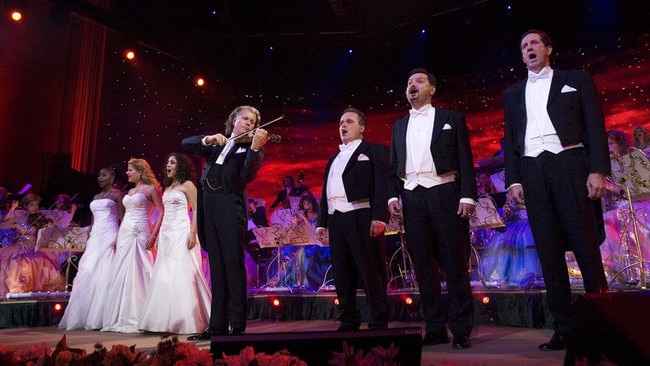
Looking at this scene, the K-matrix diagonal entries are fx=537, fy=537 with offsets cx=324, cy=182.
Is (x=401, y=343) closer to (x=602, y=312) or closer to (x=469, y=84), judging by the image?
(x=602, y=312)

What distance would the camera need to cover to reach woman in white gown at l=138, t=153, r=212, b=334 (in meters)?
4.95

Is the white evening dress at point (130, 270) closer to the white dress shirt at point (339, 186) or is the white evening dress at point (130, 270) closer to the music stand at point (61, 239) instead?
the music stand at point (61, 239)

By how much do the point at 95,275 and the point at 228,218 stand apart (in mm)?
3011

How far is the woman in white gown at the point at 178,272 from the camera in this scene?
495 cm

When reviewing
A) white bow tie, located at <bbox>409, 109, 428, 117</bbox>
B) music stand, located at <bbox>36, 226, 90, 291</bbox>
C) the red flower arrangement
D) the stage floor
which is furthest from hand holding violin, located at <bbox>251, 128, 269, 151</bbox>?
music stand, located at <bbox>36, 226, 90, 291</bbox>

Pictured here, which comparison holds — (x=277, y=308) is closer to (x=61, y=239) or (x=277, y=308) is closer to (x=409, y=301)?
(x=409, y=301)

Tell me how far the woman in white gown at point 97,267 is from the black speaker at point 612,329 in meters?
5.35

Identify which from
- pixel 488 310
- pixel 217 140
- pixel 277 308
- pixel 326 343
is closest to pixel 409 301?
pixel 488 310

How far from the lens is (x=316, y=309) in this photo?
264 inches

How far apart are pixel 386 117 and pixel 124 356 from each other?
11.0 meters

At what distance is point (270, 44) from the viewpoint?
39.2 ft

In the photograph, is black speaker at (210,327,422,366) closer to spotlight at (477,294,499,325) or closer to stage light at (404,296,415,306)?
spotlight at (477,294,499,325)

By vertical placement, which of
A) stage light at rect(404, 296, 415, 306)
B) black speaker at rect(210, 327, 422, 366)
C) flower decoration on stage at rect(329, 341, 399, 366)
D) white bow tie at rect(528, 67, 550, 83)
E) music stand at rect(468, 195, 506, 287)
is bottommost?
stage light at rect(404, 296, 415, 306)

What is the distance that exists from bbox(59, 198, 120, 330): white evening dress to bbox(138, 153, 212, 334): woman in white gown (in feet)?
3.95
